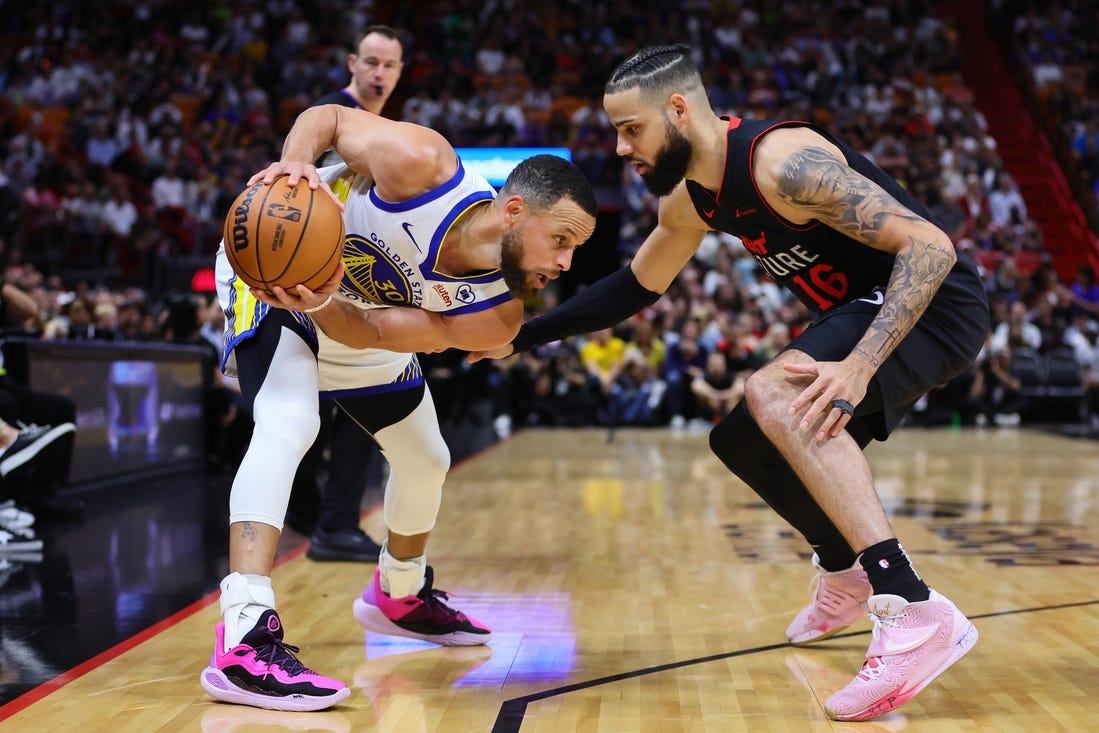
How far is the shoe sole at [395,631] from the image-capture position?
12.2ft

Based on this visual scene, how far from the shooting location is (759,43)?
19.9 meters

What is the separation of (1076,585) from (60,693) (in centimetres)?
363

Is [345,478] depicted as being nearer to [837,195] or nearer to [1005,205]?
[837,195]

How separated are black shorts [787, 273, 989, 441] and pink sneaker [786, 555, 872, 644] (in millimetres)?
505

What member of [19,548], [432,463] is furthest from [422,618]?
[19,548]

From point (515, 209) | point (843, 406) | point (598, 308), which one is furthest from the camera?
point (598, 308)

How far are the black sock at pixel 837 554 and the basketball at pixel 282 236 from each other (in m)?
1.73

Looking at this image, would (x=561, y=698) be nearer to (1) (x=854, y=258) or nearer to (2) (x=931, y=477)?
(1) (x=854, y=258)

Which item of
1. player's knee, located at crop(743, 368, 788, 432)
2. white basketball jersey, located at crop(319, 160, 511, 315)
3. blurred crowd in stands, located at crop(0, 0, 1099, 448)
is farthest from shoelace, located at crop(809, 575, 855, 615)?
blurred crowd in stands, located at crop(0, 0, 1099, 448)

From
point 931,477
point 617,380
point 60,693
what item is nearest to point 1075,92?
point 617,380

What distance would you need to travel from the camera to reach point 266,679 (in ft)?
9.62

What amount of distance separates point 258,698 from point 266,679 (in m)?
0.05

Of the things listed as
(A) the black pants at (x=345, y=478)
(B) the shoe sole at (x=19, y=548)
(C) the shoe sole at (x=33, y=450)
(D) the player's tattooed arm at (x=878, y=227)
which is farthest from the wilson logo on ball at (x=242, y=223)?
(C) the shoe sole at (x=33, y=450)

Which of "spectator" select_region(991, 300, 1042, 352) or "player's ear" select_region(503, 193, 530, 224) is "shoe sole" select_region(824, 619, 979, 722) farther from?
"spectator" select_region(991, 300, 1042, 352)
